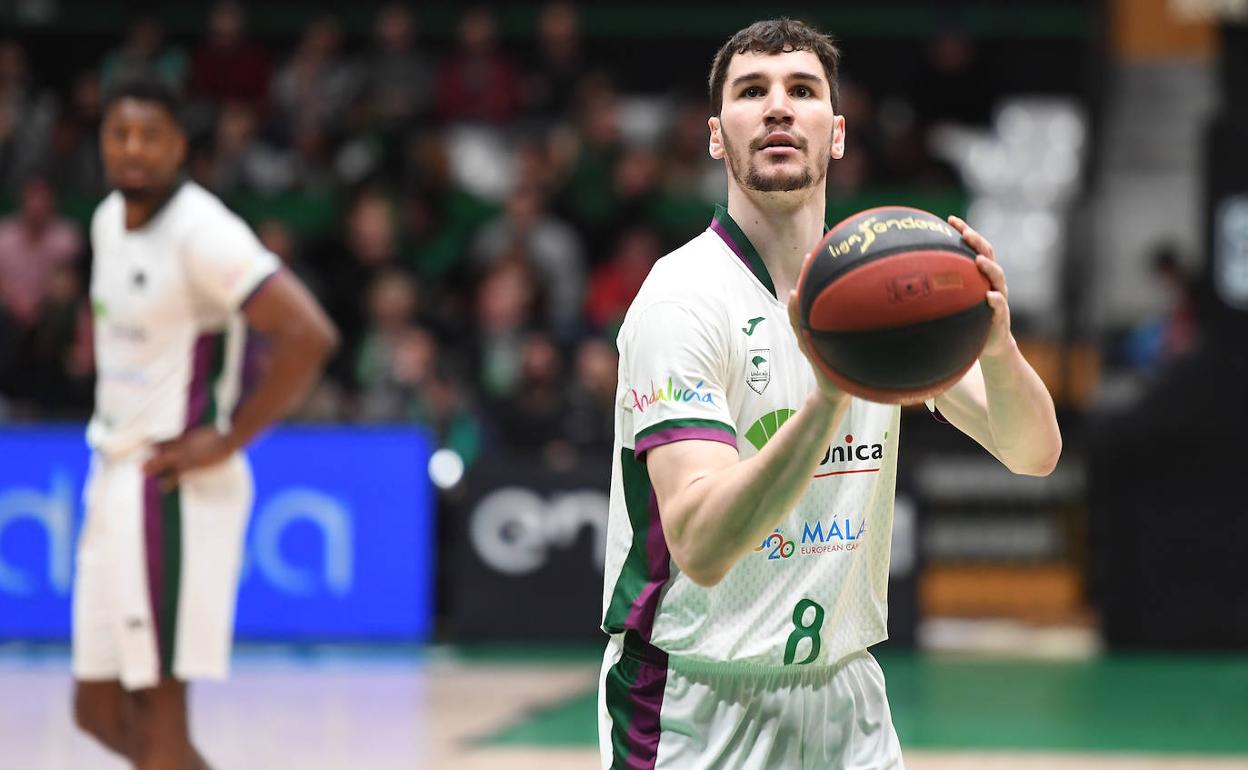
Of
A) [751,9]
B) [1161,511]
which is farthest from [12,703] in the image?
[751,9]

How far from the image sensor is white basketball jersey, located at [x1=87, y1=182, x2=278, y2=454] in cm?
558

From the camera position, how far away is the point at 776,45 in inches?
136

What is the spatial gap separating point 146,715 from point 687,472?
291cm

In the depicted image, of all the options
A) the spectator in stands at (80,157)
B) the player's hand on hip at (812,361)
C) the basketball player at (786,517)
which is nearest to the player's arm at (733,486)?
the player's hand on hip at (812,361)

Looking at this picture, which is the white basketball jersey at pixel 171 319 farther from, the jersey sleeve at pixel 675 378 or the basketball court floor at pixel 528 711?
the jersey sleeve at pixel 675 378

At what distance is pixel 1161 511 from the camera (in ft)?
38.1

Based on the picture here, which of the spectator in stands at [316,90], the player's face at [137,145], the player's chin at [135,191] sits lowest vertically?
the player's chin at [135,191]

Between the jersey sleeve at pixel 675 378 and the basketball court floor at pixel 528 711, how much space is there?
4.26 metres

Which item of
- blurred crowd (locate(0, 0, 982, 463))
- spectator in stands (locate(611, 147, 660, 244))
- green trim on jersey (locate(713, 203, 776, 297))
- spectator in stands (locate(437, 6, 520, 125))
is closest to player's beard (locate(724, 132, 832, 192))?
green trim on jersey (locate(713, 203, 776, 297))

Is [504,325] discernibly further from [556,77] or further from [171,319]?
[171,319]

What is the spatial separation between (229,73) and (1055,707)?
912 cm

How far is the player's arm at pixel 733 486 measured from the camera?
297cm

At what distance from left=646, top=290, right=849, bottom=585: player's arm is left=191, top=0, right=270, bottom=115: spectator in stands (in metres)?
12.7

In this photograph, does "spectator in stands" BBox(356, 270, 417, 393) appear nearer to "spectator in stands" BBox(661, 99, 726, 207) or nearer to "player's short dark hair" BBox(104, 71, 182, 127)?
"spectator in stands" BBox(661, 99, 726, 207)
